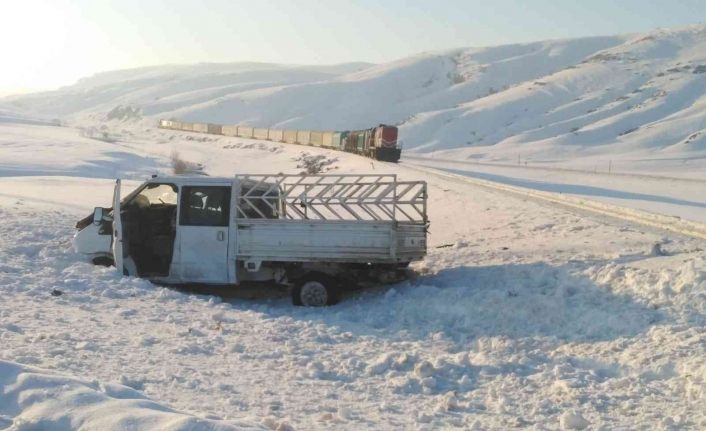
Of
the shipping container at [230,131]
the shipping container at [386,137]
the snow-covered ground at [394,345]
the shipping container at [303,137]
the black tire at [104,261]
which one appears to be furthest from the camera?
the shipping container at [230,131]

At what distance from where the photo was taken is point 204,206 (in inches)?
428

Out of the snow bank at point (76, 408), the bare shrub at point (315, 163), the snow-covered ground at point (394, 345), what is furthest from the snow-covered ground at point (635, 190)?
the snow bank at point (76, 408)

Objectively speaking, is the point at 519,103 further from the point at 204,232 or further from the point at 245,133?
the point at 204,232

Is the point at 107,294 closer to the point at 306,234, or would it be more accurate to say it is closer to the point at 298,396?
the point at 306,234

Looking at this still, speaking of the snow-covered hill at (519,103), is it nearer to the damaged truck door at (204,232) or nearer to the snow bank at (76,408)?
the damaged truck door at (204,232)

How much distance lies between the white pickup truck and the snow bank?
209 inches

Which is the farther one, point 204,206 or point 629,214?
point 629,214

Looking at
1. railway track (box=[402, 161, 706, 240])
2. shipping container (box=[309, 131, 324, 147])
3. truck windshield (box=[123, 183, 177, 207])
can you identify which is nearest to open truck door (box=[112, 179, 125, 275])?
truck windshield (box=[123, 183, 177, 207])

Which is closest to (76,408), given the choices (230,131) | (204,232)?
(204,232)

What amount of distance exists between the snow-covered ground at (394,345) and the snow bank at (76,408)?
0.02 metres

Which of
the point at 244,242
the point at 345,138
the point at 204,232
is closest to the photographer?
the point at 244,242

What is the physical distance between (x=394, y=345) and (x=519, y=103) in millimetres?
105628

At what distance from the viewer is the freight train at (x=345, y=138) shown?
2015 inches

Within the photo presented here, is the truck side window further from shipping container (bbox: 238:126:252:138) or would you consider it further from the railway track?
shipping container (bbox: 238:126:252:138)
